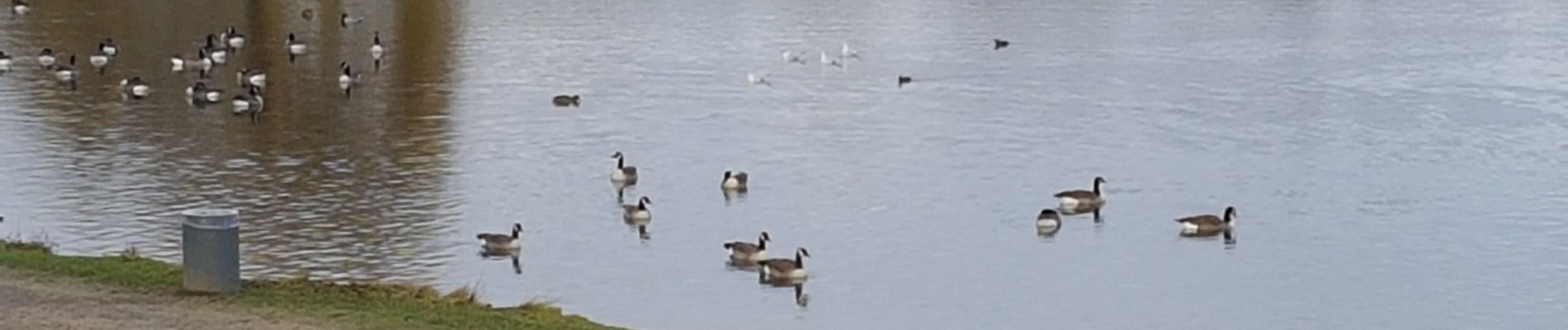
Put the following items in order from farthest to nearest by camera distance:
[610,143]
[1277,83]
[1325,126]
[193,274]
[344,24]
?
[344,24] < [1277,83] < [1325,126] < [610,143] < [193,274]

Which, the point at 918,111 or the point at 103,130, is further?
the point at 918,111

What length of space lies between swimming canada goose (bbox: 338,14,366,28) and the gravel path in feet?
111

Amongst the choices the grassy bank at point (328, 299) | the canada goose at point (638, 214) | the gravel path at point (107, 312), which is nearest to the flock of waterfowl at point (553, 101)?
the canada goose at point (638, 214)

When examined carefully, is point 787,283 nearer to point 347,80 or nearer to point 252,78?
point 347,80

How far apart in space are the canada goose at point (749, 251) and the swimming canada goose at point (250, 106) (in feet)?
38.6

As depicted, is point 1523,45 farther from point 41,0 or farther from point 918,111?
point 41,0

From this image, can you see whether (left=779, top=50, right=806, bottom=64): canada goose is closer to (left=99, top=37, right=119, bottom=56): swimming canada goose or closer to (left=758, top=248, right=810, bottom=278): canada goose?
(left=99, top=37, right=119, bottom=56): swimming canada goose

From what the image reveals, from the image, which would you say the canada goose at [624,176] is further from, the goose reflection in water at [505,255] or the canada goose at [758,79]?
the canada goose at [758,79]

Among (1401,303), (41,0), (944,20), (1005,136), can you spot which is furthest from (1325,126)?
(41,0)

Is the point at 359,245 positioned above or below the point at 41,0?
below

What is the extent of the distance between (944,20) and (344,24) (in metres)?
10.2

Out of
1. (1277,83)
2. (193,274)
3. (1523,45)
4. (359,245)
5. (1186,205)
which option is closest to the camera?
(193,274)

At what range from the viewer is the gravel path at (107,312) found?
32.4 ft

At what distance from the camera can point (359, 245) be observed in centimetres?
1928
